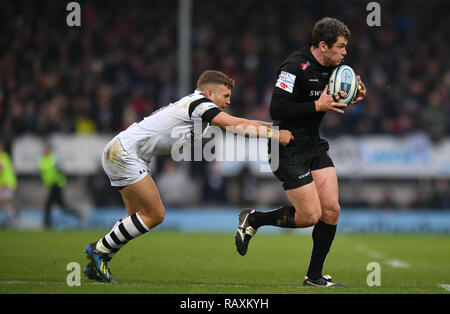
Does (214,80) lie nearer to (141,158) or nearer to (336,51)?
(141,158)

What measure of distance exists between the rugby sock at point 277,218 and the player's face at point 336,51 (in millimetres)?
1509

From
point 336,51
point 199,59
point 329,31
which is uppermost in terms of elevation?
point 199,59

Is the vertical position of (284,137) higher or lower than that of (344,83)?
lower

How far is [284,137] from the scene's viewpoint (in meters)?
7.06

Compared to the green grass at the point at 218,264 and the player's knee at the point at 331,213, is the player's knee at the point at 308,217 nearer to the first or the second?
the player's knee at the point at 331,213

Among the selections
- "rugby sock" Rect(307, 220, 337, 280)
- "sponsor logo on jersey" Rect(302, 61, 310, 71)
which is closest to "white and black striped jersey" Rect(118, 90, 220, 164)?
"sponsor logo on jersey" Rect(302, 61, 310, 71)

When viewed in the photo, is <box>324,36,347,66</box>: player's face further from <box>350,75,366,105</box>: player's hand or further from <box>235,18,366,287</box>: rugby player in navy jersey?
<box>350,75,366,105</box>: player's hand

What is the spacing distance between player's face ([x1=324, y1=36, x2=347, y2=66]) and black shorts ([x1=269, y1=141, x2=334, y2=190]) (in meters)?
0.88

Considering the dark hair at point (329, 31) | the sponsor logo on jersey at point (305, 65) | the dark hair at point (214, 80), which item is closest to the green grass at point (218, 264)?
the dark hair at point (214, 80)

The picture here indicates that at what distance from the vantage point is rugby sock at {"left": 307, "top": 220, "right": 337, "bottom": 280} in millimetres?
7477

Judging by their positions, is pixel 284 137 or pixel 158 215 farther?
pixel 158 215

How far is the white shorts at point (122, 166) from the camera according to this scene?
7.43 m

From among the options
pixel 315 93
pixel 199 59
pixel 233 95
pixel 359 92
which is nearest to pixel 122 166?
pixel 315 93

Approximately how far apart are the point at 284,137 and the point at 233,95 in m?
14.7
